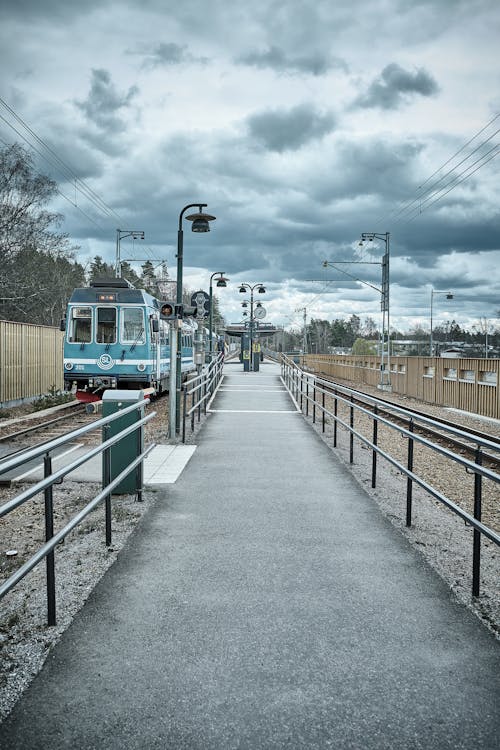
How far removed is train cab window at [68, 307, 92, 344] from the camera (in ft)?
59.5

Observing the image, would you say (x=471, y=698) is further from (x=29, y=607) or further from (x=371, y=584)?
(x=29, y=607)

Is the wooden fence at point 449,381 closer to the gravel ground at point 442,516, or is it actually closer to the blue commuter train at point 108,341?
the gravel ground at point 442,516

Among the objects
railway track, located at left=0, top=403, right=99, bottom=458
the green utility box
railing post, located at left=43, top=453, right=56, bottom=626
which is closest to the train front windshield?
railway track, located at left=0, top=403, right=99, bottom=458

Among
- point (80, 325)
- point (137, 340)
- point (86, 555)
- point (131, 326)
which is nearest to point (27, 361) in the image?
point (80, 325)

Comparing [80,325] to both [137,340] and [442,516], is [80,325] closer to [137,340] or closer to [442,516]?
[137,340]

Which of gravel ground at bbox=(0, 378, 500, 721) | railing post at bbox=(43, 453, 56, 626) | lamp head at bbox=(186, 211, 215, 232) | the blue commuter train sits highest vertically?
lamp head at bbox=(186, 211, 215, 232)

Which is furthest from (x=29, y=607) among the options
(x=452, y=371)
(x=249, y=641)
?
(x=452, y=371)

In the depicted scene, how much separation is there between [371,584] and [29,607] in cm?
223

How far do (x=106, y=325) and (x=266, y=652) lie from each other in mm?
15537

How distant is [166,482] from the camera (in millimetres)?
7684

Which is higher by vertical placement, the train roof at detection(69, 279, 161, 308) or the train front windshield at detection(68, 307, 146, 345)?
the train roof at detection(69, 279, 161, 308)

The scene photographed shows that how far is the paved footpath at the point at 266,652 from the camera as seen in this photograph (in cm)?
265

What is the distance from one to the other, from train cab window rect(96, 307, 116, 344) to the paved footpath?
1258 centimetres

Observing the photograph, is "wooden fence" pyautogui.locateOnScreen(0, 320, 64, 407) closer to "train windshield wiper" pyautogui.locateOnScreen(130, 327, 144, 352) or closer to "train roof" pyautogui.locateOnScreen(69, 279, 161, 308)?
"train roof" pyautogui.locateOnScreen(69, 279, 161, 308)
